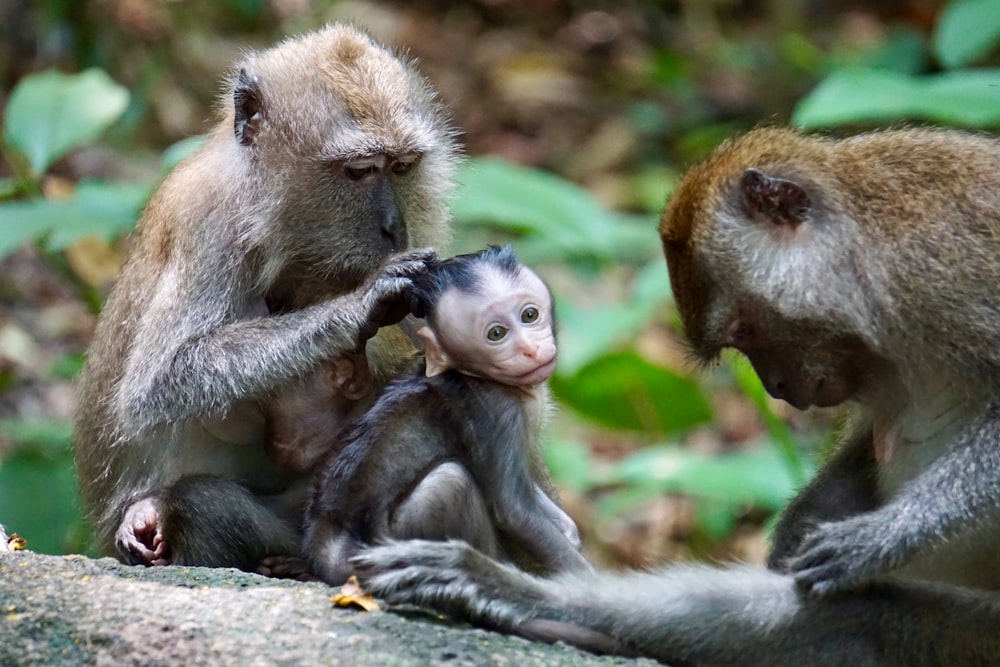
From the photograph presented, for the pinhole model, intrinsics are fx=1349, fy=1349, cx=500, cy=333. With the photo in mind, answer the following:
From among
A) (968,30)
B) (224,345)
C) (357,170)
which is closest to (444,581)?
(224,345)

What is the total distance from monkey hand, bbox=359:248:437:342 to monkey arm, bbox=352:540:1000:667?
3.23ft

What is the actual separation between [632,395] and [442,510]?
4.16 meters

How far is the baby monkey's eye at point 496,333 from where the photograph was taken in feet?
15.4

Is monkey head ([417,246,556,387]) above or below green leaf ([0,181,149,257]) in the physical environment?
below

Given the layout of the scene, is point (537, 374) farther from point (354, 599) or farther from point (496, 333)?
point (354, 599)

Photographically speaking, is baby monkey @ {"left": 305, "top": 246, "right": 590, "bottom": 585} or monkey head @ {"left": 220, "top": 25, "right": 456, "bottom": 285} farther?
monkey head @ {"left": 220, "top": 25, "right": 456, "bottom": 285}

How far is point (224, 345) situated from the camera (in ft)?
17.3

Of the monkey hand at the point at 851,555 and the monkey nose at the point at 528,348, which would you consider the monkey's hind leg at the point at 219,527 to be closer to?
the monkey nose at the point at 528,348

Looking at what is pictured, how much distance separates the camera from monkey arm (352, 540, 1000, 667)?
14.3 ft

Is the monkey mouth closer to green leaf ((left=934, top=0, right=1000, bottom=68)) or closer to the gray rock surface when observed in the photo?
the gray rock surface

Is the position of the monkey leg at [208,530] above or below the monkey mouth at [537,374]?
below

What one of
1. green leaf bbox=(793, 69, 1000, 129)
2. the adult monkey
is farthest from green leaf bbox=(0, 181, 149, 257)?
green leaf bbox=(793, 69, 1000, 129)

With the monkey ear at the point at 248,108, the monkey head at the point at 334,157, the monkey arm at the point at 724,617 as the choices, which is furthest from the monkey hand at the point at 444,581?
the monkey ear at the point at 248,108

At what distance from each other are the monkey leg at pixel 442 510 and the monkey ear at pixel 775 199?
1.42m
